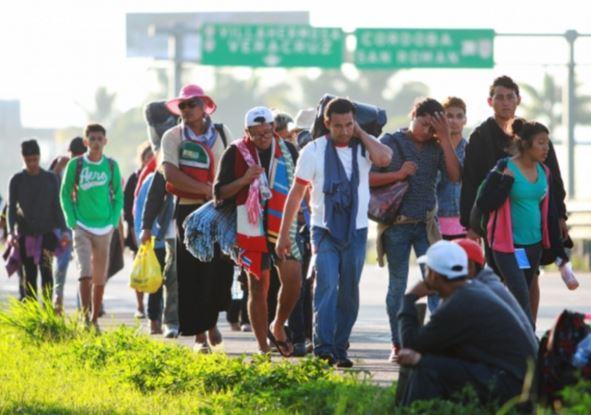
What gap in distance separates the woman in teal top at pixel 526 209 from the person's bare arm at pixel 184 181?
308 cm

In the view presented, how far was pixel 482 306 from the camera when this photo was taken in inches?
383

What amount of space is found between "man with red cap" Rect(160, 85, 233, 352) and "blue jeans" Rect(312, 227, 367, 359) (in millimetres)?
1403

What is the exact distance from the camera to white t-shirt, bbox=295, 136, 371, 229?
13.7m

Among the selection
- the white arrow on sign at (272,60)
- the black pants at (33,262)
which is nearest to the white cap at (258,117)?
the black pants at (33,262)

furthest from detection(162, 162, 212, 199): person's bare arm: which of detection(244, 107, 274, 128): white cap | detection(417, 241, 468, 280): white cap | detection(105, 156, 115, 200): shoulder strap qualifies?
detection(417, 241, 468, 280): white cap

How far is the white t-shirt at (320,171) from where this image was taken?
13.7 m

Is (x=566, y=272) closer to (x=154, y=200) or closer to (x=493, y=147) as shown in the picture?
(x=493, y=147)

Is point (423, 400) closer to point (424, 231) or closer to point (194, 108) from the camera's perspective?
point (424, 231)

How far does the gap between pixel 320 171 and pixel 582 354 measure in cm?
442

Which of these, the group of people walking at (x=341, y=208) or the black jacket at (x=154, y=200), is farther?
the black jacket at (x=154, y=200)

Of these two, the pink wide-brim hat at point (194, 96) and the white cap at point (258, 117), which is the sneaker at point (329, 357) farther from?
the pink wide-brim hat at point (194, 96)

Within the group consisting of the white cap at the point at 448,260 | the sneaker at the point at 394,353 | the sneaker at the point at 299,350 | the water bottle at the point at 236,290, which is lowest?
the sneaker at the point at 299,350

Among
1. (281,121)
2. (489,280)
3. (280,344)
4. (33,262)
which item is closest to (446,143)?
(280,344)

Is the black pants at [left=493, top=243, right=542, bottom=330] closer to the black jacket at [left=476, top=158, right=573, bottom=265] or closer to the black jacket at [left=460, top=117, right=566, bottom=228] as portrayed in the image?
the black jacket at [left=476, top=158, right=573, bottom=265]
